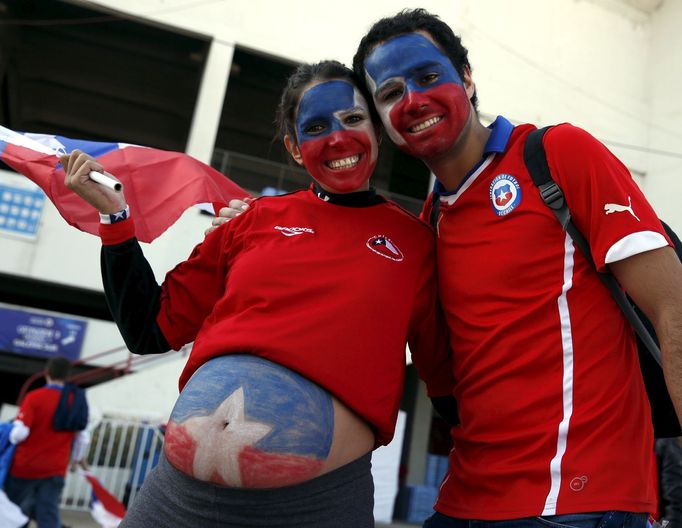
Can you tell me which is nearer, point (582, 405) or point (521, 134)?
point (582, 405)

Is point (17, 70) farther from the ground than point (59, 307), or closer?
farther from the ground

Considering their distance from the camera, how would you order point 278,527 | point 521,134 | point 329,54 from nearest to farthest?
point 278,527 < point 521,134 < point 329,54

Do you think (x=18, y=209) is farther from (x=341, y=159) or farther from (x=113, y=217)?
(x=341, y=159)

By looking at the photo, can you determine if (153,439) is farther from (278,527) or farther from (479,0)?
(479,0)

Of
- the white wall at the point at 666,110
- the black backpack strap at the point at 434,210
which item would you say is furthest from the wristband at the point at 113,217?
the white wall at the point at 666,110

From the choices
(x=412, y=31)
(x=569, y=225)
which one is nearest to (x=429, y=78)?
(x=412, y=31)

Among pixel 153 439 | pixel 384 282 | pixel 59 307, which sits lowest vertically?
pixel 153 439

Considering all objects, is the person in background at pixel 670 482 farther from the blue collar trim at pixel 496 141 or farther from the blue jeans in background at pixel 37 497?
the blue jeans in background at pixel 37 497

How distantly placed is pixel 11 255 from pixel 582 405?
10.6 metres

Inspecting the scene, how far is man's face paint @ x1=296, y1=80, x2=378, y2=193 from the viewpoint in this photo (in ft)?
6.97

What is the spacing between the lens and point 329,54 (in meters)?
11.8

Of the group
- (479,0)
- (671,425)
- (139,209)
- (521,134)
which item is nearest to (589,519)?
(671,425)

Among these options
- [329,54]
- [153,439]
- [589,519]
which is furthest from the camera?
[329,54]

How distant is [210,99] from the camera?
37.0 ft
